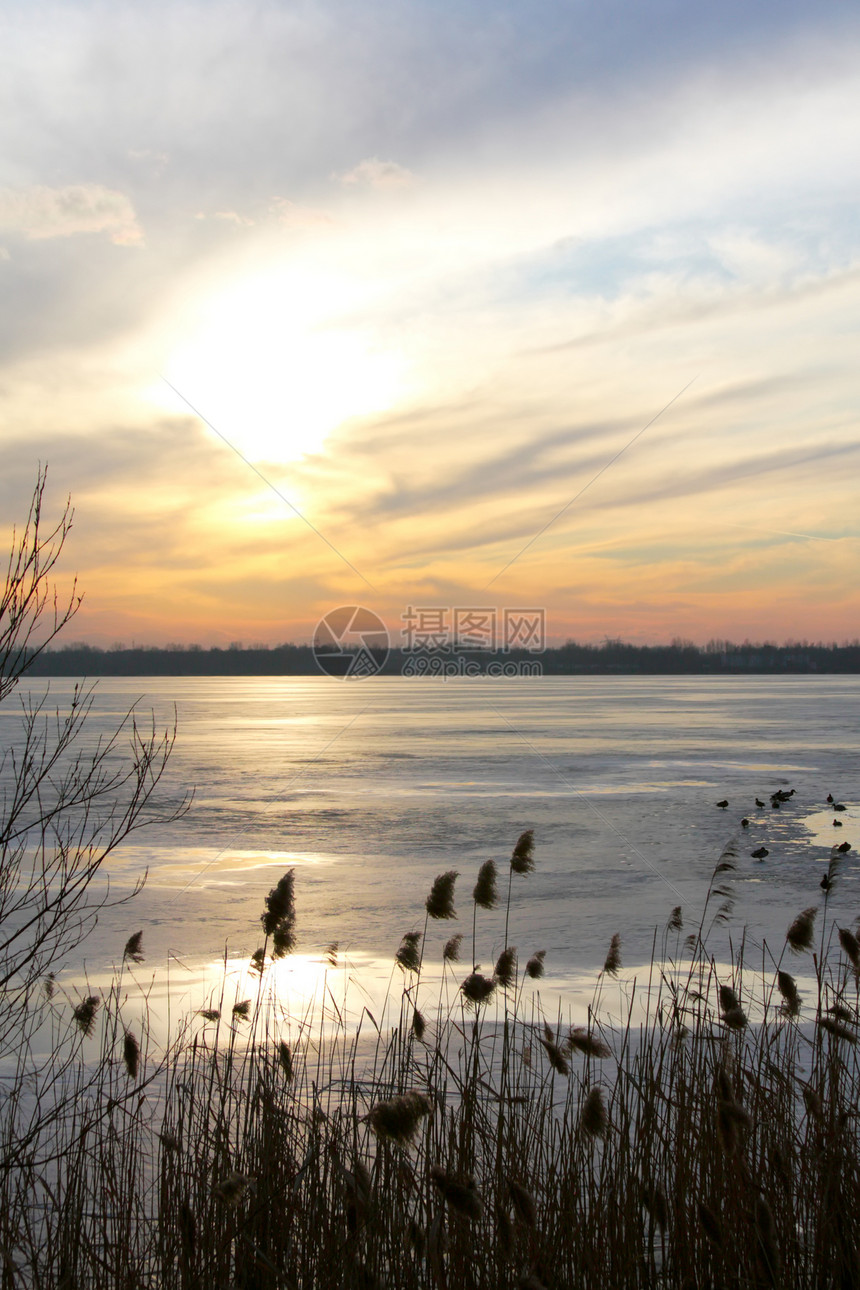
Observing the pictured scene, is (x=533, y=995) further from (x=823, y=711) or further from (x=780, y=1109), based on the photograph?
(x=823, y=711)

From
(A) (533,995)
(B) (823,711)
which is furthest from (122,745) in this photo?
(B) (823,711)

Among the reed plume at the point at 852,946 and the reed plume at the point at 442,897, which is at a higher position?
the reed plume at the point at 442,897

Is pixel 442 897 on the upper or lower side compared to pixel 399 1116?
lower

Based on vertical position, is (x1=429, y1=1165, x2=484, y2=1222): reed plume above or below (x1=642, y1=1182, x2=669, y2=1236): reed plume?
above

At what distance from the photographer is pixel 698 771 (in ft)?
77.6

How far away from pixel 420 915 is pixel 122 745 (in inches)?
952

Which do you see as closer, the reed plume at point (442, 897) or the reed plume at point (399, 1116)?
the reed plume at point (399, 1116)

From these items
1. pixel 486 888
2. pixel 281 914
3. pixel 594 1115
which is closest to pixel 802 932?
pixel 486 888

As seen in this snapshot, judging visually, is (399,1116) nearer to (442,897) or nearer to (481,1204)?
(481,1204)

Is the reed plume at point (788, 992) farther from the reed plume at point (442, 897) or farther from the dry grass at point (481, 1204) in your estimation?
the reed plume at point (442, 897)

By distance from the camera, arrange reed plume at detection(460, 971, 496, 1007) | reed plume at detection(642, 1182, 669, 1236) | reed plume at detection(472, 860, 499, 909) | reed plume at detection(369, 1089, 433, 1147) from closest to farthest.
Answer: reed plume at detection(369, 1089, 433, 1147), reed plume at detection(642, 1182, 669, 1236), reed plume at detection(460, 971, 496, 1007), reed plume at detection(472, 860, 499, 909)

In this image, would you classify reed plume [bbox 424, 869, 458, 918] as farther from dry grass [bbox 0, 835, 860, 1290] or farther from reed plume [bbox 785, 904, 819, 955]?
reed plume [bbox 785, 904, 819, 955]

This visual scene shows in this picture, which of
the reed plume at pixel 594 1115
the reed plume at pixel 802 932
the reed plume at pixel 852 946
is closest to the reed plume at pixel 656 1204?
the reed plume at pixel 594 1115

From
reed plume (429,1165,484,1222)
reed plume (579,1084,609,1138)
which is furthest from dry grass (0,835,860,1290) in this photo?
reed plume (429,1165,484,1222)
